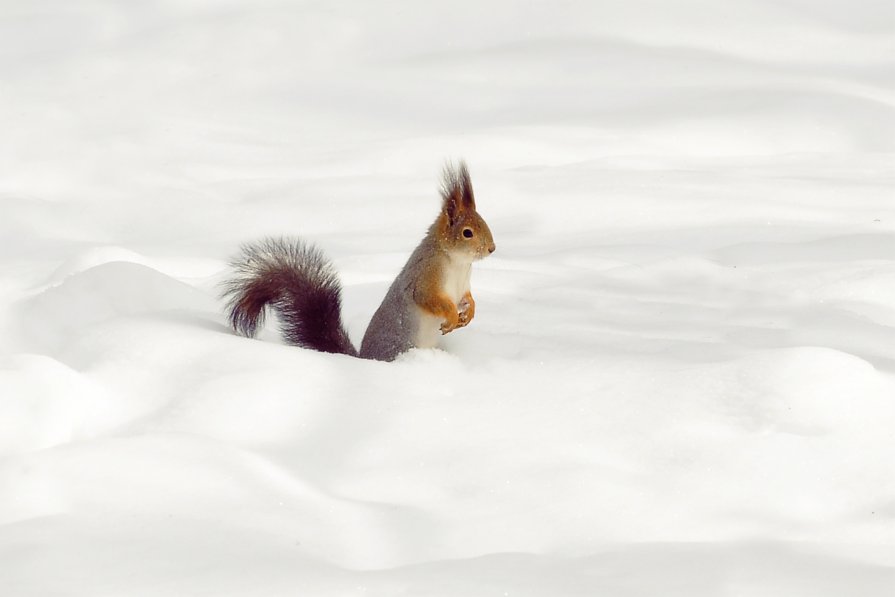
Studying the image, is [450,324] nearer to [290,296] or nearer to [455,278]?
[455,278]

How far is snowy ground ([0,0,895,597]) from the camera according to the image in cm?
198

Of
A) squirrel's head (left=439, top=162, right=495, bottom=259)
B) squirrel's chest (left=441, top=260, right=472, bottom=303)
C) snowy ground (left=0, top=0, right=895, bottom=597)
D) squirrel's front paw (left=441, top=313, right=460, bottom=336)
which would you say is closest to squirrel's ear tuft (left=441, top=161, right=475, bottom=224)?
squirrel's head (left=439, top=162, right=495, bottom=259)

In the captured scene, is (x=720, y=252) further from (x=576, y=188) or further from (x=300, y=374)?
(x=300, y=374)

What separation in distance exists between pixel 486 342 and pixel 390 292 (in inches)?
10.9

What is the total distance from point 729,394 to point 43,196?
12.9ft

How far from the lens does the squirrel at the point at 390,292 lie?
292 centimetres

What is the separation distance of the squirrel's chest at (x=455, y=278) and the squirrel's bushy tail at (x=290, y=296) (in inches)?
12.5

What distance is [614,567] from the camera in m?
1.94

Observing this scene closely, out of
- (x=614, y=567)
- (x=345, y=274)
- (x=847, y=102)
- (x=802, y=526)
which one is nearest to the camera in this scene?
(x=614, y=567)

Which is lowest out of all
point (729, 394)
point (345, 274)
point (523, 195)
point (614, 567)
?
point (614, 567)

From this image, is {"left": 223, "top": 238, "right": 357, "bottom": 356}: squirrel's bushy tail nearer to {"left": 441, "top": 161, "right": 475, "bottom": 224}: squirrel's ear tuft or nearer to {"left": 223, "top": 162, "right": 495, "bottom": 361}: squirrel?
{"left": 223, "top": 162, "right": 495, "bottom": 361}: squirrel

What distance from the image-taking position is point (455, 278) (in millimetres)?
2941

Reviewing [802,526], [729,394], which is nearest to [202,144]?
[729,394]

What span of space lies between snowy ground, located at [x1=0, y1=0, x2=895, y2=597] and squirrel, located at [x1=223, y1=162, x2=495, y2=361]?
10 cm
